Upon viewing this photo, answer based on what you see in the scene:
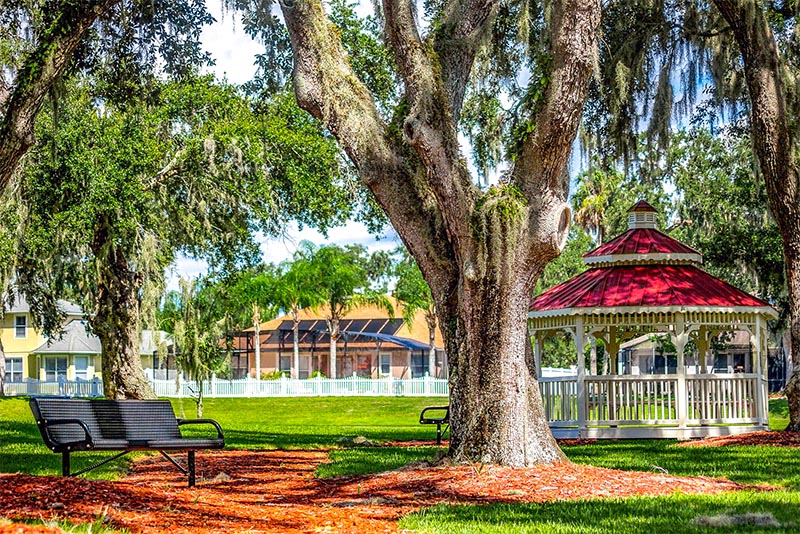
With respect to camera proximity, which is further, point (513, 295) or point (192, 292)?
point (192, 292)

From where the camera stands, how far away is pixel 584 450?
13531mm

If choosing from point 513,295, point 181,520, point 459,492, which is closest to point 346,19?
point 513,295

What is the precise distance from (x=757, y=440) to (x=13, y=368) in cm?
4375

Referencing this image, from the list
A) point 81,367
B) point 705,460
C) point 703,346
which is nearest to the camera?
point 705,460

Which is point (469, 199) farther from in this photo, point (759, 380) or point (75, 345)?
point (75, 345)

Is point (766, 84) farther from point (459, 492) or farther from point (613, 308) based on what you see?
point (459, 492)

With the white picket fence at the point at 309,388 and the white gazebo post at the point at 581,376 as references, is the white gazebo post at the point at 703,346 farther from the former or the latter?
the white picket fence at the point at 309,388

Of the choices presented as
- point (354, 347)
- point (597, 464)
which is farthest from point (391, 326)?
point (597, 464)

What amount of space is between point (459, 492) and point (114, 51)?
723 centimetres

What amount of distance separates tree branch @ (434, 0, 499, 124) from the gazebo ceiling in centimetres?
701

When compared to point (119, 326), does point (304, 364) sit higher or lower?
lower

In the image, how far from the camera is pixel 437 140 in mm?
9500

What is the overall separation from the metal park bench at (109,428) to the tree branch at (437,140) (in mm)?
2871

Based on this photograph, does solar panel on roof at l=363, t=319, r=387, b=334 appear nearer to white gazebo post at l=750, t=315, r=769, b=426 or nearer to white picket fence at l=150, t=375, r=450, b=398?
white picket fence at l=150, t=375, r=450, b=398
